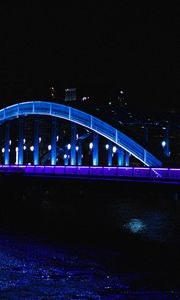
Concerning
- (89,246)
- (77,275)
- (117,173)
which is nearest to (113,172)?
(117,173)

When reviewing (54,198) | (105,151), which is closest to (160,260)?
(54,198)

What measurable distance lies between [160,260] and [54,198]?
32.1 m

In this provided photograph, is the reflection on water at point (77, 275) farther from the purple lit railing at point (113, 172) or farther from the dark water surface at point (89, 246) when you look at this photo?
the purple lit railing at point (113, 172)

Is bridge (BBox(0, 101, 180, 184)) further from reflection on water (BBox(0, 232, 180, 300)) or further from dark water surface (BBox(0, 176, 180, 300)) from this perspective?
reflection on water (BBox(0, 232, 180, 300))

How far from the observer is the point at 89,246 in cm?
2867

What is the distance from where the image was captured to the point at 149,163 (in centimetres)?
4347

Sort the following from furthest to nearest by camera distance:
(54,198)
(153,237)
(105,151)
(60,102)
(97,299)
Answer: (105,151) < (54,198) < (60,102) < (153,237) < (97,299)

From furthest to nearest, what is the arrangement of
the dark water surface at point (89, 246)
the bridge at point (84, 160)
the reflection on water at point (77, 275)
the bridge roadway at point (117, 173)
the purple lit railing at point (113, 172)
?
the bridge at point (84, 160) → the purple lit railing at point (113, 172) → the bridge roadway at point (117, 173) → the dark water surface at point (89, 246) → the reflection on water at point (77, 275)

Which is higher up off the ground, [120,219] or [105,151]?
[105,151]

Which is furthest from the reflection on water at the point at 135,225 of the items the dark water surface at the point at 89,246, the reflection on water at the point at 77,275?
the reflection on water at the point at 77,275

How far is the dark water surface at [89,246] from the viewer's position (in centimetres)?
2002

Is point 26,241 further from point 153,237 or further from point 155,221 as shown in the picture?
point 155,221

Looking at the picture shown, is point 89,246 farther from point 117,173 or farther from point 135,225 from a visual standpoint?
point 135,225

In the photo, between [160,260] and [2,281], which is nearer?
[2,281]
